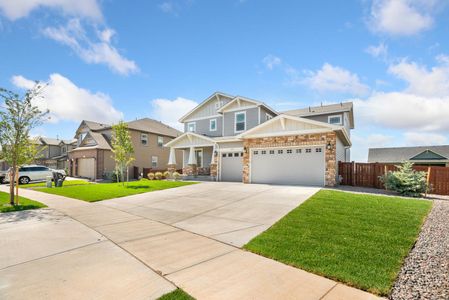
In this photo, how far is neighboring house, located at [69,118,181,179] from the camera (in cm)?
2603

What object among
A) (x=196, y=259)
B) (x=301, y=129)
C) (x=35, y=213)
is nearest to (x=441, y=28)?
(x=301, y=129)

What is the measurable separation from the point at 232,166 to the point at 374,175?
975 centimetres

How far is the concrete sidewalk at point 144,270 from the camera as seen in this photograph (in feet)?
10.6

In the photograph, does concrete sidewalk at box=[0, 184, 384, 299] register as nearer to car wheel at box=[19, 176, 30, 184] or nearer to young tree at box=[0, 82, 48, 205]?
young tree at box=[0, 82, 48, 205]

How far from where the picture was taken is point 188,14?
11.5 meters

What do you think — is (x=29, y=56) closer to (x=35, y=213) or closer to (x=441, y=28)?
(x=35, y=213)

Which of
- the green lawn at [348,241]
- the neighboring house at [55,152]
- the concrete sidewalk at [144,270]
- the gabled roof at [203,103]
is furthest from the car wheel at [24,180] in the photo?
the green lawn at [348,241]

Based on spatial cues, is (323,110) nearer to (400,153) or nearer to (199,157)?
(199,157)

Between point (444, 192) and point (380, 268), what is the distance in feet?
41.2

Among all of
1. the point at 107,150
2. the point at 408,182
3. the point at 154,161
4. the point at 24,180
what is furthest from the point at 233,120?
the point at 24,180

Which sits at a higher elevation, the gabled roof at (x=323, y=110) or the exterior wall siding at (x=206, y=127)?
the gabled roof at (x=323, y=110)

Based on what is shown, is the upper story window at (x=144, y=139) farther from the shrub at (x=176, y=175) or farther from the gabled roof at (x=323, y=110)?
the gabled roof at (x=323, y=110)

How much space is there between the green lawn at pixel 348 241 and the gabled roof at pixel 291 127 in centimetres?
662

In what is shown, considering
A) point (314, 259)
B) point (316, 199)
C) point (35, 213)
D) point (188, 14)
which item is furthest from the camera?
point (188, 14)
